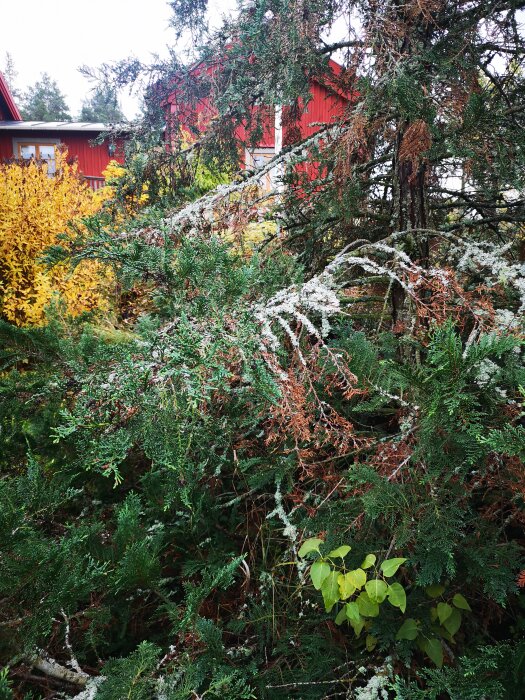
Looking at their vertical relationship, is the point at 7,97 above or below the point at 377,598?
above

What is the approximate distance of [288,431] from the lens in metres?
2.08

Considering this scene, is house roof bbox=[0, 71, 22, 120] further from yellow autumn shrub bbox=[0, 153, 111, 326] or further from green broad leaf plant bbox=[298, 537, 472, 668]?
green broad leaf plant bbox=[298, 537, 472, 668]

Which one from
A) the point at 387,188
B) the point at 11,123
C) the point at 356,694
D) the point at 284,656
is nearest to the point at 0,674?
the point at 284,656

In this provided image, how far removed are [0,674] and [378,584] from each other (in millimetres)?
1022

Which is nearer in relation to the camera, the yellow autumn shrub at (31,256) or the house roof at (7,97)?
the yellow autumn shrub at (31,256)

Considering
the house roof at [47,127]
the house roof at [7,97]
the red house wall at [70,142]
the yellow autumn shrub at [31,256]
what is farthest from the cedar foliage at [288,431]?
the house roof at [7,97]

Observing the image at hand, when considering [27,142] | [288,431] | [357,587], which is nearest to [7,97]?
[27,142]

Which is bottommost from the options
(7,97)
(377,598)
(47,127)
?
(377,598)

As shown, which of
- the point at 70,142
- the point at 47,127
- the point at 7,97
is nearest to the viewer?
the point at 7,97

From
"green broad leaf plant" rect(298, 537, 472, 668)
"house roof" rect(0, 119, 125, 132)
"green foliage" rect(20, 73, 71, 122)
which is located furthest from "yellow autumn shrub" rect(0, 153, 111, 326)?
"green foliage" rect(20, 73, 71, 122)

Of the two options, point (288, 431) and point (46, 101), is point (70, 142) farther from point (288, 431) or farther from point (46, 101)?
point (46, 101)

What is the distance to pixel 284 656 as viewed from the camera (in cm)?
180

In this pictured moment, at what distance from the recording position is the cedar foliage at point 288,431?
4.65 ft

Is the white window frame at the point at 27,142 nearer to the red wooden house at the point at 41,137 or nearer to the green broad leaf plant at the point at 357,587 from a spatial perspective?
the red wooden house at the point at 41,137
